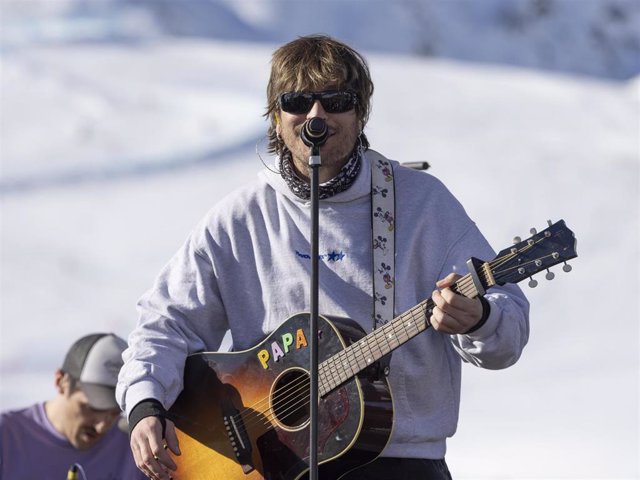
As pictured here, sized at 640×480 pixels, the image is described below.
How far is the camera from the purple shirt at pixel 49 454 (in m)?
4.65

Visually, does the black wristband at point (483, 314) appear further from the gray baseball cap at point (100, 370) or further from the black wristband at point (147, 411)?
the gray baseball cap at point (100, 370)

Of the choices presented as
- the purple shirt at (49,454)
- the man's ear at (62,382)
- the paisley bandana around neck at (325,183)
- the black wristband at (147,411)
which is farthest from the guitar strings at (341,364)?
the man's ear at (62,382)

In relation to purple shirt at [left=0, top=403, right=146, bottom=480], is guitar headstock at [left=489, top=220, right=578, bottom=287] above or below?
below

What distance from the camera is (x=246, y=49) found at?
17172mm

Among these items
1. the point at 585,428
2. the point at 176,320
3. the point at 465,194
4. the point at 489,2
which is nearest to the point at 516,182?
the point at 465,194

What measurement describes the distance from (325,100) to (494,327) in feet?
2.36

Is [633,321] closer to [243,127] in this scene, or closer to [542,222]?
[542,222]

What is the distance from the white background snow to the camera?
31.3 feet

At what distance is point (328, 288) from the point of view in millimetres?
3398

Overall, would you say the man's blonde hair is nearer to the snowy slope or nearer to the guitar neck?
the guitar neck

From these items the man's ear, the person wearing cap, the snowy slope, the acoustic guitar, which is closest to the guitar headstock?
the acoustic guitar

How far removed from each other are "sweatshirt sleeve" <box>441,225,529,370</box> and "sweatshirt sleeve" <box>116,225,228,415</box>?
2.23ft

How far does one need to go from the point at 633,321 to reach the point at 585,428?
250 cm

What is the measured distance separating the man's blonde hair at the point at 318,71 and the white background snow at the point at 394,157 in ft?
15.1
